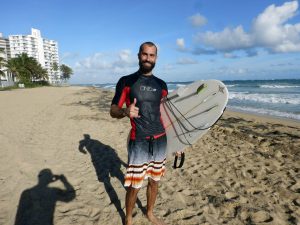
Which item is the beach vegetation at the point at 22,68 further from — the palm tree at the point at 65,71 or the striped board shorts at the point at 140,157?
the striped board shorts at the point at 140,157

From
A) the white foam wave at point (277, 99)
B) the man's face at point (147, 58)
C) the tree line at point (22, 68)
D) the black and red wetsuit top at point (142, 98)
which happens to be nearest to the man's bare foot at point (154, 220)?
the black and red wetsuit top at point (142, 98)

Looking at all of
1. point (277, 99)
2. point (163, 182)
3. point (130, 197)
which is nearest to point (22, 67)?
point (277, 99)

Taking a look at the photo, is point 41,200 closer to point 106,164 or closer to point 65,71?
point 106,164

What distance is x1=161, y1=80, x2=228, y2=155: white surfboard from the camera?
3.82 metres

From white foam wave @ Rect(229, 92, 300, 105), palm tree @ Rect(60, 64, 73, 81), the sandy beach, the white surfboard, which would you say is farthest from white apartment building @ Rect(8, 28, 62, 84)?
the white surfboard

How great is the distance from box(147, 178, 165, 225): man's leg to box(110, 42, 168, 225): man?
11.2 inches

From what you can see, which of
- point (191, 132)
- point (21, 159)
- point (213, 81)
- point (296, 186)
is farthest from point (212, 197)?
point (21, 159)

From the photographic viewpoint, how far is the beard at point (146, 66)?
2.94 meters

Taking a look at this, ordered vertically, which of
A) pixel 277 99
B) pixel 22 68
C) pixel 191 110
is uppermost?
pixel 22 68

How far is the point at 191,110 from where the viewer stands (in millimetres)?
4105

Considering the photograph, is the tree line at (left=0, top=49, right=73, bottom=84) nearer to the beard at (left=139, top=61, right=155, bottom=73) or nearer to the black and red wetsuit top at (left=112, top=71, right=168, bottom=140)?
the black and red wetsuit top at (left=112, top=71, right=168, bottom=140)

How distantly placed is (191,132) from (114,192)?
1.82m

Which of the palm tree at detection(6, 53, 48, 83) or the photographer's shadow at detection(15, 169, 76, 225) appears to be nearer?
the photographer's shadow at detection(15, 169, 76, 225)

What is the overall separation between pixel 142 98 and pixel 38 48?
530 feet
